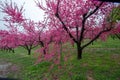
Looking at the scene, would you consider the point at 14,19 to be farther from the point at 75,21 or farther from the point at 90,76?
the point at 90,76

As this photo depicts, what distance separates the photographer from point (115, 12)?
11484mm

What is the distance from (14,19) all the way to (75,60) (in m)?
5.26

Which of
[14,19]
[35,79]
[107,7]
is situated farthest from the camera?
[14,19]

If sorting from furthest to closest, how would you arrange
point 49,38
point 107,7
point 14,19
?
1. point 49,38
2. point 14,19
3. point 107,7

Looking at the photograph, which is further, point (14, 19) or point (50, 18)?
point (14, 19)

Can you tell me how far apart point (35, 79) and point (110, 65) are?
480 centimetres

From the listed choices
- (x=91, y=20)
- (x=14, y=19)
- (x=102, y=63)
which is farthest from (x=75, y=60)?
(x=14, y=19)

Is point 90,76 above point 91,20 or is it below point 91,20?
below

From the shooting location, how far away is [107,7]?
13.8m

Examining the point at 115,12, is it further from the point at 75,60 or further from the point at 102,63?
the point at 75,60

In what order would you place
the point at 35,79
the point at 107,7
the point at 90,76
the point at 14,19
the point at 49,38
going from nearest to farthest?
the point at 90,76 → the point at 35,79 → the point at 107,7 → the point at 14,19 → the point at 49,38

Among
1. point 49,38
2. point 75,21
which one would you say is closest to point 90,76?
point 75,21

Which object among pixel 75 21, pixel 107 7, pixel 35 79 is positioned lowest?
pixel 35 79

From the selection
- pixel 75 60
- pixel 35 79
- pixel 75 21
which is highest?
pixel 75 21
